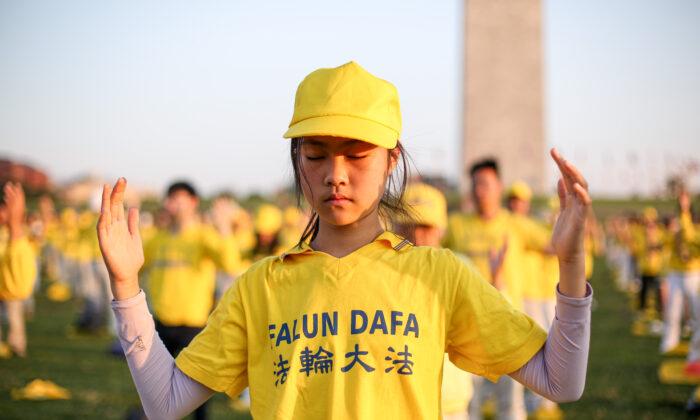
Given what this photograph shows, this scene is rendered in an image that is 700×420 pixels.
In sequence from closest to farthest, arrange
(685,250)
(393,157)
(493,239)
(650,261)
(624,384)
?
(393,157), (493,239), (624,384), (685,250), (650,261)

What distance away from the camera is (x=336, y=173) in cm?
196

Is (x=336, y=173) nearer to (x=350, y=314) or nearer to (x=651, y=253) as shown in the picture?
(x=350, y=314)

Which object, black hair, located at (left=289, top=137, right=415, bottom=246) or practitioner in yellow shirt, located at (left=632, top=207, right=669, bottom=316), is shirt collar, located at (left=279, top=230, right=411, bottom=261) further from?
practitioner in yellow shirt, located at (left=632, top=207, right=669, bottom=316)

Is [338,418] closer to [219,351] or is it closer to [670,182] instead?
[219,351]

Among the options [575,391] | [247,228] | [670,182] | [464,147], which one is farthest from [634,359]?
[464,147]

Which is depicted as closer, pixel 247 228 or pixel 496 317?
pixel 496 317

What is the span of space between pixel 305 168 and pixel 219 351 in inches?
19.7

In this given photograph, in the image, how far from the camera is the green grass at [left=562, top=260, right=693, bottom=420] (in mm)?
8133

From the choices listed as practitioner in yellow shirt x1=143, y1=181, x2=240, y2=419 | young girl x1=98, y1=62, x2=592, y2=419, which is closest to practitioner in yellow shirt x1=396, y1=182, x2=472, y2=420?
young girl x1=98, y1=62, x2=592, y2=419

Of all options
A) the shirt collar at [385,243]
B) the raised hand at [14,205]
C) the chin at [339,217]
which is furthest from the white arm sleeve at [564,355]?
the raised hand at [14,205]

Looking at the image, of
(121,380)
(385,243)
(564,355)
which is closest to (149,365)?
(385,243)

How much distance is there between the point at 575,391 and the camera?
190cm

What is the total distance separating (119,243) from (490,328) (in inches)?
35.4

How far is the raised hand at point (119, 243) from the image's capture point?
198cm
